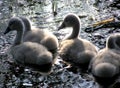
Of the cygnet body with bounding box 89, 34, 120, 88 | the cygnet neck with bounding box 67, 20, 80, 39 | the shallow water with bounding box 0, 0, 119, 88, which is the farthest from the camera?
the cygnet neck with bounding box 67, 20, 80, 39

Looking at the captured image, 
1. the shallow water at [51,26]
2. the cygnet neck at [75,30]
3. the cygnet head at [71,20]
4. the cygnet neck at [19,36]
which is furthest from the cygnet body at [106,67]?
the cygnet neck at [19,36]

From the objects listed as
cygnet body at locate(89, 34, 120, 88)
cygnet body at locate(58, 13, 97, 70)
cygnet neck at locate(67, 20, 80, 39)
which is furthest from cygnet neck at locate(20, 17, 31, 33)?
cygnet body at locate(89, 34, 120, 88)

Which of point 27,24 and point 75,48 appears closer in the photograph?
point 75,48

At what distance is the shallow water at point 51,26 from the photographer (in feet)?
27.3

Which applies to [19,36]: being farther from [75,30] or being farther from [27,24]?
[75,30]

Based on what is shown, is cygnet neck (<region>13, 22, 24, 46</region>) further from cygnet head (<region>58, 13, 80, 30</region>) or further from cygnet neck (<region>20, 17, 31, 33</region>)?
cygnet head (<region>58, 13, 80, 30</region>)

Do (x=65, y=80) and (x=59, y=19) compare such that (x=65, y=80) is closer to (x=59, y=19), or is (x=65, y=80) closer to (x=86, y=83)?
(x=86, y=83)

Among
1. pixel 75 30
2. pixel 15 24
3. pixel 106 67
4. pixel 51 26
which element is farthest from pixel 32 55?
pixel 51 26

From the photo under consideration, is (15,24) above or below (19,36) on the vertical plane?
above

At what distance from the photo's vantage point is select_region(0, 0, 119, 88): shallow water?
27.3ft

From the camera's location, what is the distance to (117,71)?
8.33 metres

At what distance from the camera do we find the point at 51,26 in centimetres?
1052

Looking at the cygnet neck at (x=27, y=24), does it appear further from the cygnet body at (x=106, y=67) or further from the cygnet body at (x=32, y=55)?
the cygnet body at (x=106, y=67)

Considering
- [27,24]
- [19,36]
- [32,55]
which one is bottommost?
[32,55]
